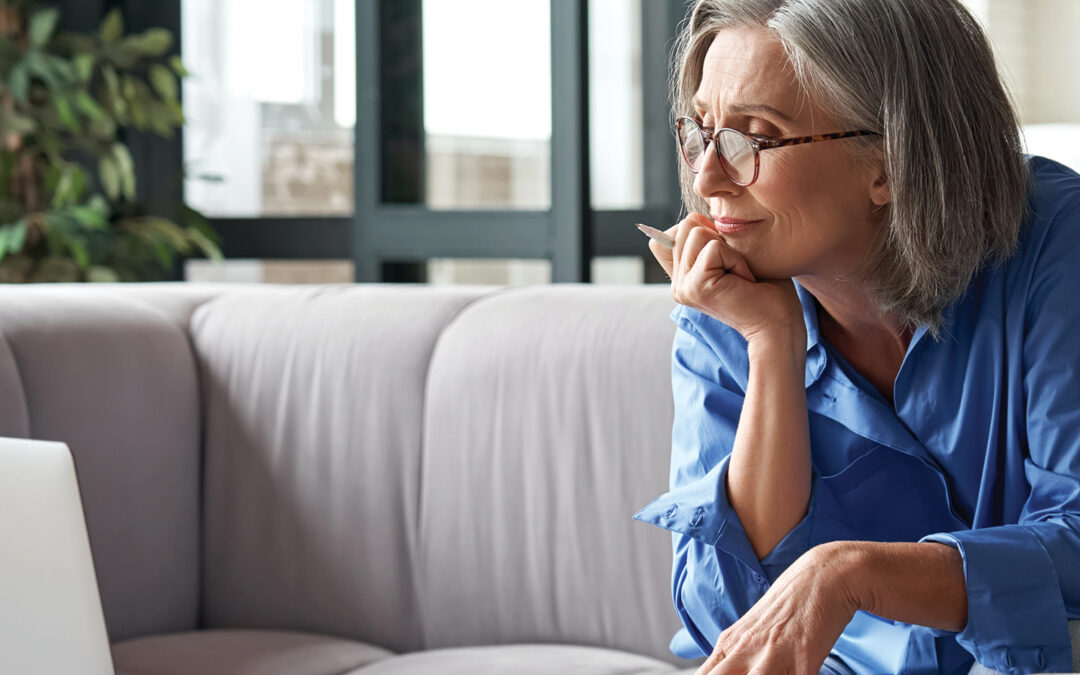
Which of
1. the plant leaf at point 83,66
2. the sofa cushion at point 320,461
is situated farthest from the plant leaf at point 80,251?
the sofa cushion at point 320,461

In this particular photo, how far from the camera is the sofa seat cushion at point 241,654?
5.81ft

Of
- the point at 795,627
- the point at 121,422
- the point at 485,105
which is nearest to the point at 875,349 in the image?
the point at 795,627

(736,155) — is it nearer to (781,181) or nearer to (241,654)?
(781,181)

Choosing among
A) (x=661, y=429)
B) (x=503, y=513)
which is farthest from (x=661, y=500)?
(x=503, y=513)

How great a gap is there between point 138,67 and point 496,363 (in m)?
2.14

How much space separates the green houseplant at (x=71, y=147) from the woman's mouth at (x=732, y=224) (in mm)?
2118

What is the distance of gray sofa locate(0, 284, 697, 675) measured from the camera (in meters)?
1.82

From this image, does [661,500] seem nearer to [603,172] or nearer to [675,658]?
[675,658]

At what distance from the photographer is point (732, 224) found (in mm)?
1199

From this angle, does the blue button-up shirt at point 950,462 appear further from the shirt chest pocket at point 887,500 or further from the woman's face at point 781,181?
the woman's face at point 781,181

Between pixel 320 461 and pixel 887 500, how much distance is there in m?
1.06

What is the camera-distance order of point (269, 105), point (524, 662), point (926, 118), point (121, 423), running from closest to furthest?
point (926, 118)
point (524, 662)
point (121, 423)
point (269, 105)

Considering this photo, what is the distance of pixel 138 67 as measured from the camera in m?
3.58

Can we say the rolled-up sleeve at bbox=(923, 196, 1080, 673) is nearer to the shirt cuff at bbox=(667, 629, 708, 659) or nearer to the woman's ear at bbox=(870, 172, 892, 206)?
the woman's ear at bbox=(870, 172, 892, 206)
